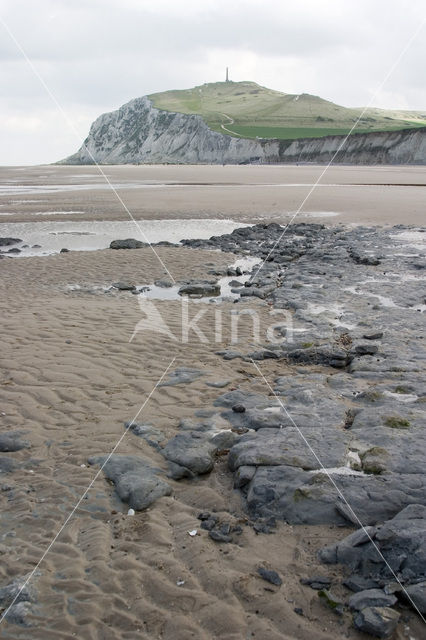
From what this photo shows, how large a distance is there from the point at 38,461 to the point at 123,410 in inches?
48.3

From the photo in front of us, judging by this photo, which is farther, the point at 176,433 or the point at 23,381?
the point at 23,381

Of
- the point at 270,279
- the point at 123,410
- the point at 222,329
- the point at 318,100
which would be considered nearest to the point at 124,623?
the point at 123,410

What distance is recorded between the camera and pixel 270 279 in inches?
486

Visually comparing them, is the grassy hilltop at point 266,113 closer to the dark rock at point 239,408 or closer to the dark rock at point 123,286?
the dark rock at point 123,286

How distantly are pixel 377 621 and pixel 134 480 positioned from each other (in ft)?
7.37

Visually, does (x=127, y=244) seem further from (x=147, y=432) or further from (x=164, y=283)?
(x=147, y=432)

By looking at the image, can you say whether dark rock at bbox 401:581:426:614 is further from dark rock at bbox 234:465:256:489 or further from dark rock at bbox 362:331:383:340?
dark rock at bbox 362:331:383:340

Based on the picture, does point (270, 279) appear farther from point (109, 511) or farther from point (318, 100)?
point (318, 100)

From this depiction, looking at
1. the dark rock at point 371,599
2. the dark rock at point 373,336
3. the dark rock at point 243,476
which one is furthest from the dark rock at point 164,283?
the dark rock at point 371,599

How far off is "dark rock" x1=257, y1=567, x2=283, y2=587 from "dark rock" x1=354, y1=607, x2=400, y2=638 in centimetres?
54

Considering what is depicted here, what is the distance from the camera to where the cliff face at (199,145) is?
70.7m

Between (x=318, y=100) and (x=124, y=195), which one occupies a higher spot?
(x=318, y=100)

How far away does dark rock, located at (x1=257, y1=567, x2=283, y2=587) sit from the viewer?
140 inches

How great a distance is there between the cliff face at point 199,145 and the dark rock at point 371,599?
6248 centimetres
